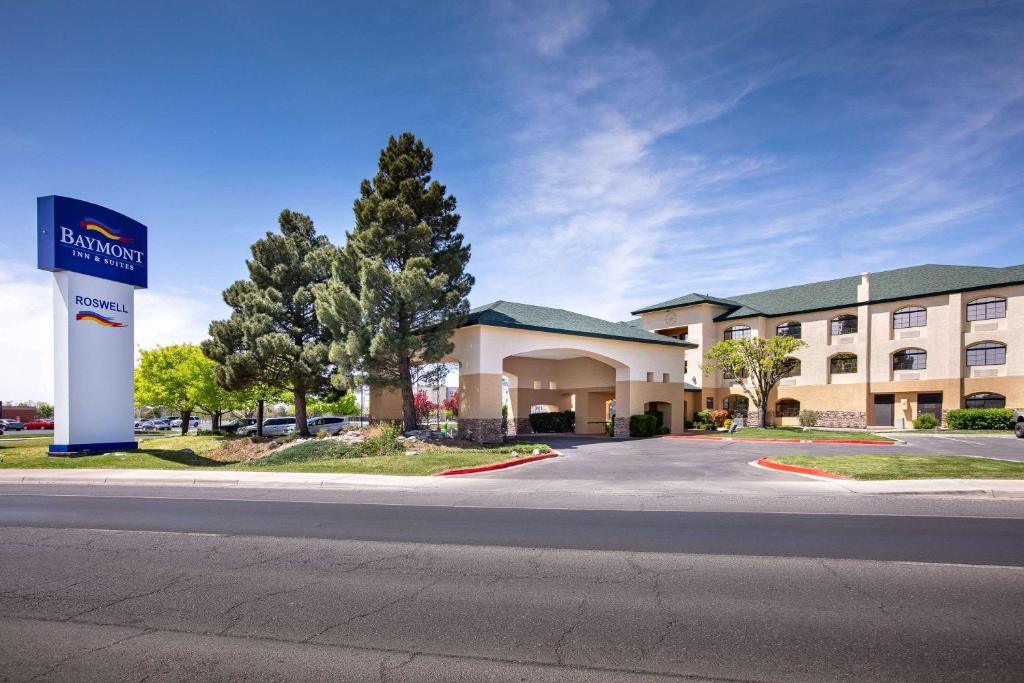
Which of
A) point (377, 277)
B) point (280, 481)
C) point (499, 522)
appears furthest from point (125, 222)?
point (499, 522)

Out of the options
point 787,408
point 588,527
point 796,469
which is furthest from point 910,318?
point 588,527

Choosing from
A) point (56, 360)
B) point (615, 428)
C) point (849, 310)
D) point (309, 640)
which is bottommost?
point (615, 428)

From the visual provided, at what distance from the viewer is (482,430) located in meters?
28.3

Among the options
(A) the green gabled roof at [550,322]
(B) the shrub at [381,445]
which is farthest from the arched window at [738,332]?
(B) the shrub at [381,445]

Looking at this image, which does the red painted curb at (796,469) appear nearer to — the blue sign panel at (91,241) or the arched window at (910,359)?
the blue sign panel at (91,241)

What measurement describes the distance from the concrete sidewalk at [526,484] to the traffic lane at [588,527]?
2.85 metres

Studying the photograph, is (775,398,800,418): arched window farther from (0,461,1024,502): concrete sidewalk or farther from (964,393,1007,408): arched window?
(0,461,1024,502): concrete sidewalk

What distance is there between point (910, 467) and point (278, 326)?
2958cm

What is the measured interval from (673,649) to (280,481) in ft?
45.7

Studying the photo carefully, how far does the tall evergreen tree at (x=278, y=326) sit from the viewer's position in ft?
108

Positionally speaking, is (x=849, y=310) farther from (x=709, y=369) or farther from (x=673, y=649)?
(x=673, y=649)

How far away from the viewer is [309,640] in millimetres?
5281

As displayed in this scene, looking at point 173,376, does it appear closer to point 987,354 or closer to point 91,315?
point 91,315

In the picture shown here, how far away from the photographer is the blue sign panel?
21359mm
